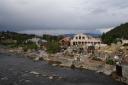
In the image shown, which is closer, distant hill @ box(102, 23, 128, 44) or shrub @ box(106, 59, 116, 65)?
shrub @ box(106, 59, 116, 65)

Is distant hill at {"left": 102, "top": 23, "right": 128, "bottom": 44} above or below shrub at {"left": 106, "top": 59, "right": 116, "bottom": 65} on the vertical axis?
above

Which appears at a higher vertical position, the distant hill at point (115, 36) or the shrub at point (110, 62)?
the distant hill at point (115, 36)

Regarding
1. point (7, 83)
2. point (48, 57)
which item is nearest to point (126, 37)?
point (48, 57)

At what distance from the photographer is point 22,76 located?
5547cm

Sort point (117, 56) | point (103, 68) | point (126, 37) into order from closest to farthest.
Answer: point (103, 68) < point (117, 56) < point (126, 37)

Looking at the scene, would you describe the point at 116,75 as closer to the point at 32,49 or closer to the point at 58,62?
Answer: the point at 58,62

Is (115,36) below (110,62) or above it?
above

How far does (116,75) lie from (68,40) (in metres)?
71.8

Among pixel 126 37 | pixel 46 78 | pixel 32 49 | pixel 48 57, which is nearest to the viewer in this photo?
pixel 46 78

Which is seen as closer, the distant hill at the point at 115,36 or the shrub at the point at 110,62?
the shrub at the point at 110,62

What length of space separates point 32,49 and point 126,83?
263 ft

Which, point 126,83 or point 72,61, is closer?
point 126,83

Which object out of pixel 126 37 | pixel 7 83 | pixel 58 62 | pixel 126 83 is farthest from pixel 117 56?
pixel 126 37

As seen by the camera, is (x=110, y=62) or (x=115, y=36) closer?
(x=110, y=62)
